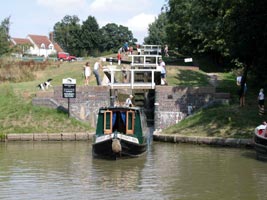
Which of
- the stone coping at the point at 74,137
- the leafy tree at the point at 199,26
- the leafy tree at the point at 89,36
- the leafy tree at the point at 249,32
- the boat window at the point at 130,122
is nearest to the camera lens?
the boat window at the point at 130,122

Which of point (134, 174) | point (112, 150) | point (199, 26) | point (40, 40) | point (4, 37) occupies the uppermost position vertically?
point (40, 40)

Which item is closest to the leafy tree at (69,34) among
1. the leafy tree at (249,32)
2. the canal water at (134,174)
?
the leafy tree at (249,32)

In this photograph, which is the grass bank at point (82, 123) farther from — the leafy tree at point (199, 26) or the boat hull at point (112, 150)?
the boat hull at point (112, 150)

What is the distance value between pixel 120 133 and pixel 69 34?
96.7 meters

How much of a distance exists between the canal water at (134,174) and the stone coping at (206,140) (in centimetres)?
58

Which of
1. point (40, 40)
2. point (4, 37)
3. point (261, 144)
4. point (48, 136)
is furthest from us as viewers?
point (40, 40)

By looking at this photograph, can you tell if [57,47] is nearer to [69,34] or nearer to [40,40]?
[40,40]

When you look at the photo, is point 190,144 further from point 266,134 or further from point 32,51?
point 32,51

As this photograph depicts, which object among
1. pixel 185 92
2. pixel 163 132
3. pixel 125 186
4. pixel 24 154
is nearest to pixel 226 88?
pixel 185 92

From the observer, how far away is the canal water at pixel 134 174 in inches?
663

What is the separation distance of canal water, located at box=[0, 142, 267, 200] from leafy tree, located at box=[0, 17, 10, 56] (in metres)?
37.8

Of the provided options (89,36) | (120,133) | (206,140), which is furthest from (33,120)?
(89,36)

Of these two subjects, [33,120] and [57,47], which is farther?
[57,47]

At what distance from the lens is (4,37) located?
63.3 meters
